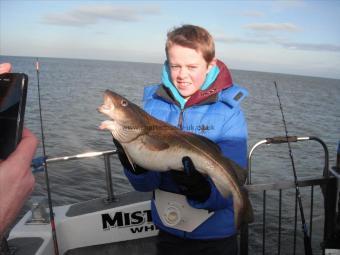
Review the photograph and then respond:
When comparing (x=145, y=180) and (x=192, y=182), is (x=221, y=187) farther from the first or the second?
(x=145, y=180)

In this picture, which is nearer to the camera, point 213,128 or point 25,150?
point 25,150

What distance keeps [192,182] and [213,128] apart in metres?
0.65

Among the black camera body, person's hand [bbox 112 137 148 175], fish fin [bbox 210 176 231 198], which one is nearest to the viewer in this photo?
the black camera body

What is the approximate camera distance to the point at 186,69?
344 centimetres

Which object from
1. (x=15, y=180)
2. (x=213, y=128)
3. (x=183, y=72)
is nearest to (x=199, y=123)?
(x=213, y=128)

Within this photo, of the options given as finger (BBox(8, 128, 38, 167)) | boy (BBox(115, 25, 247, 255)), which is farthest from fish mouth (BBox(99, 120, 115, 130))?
finger (BBox(8, 128, 38, 167))

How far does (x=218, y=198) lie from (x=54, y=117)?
23581 mm

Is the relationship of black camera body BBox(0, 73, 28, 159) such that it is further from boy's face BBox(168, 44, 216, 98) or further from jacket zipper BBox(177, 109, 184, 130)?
jacket zipper BBox(177, 109, 184, 130)

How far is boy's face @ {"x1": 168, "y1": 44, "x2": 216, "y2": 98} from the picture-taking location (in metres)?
3.40

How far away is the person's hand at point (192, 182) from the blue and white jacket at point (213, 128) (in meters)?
0.13

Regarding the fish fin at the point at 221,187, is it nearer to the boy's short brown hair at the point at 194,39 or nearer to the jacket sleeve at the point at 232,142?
the jacket sleeve at the point at 232,142

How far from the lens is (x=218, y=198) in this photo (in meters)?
3.28

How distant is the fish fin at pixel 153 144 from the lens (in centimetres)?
297

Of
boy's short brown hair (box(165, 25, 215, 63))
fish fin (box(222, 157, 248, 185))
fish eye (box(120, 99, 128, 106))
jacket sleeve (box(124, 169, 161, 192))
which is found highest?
boy's short brown hair (box(165, 25, 215, 63))
